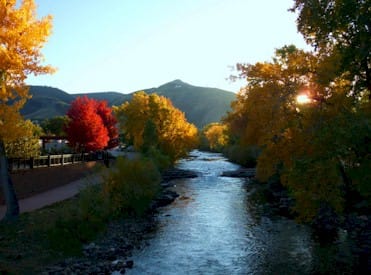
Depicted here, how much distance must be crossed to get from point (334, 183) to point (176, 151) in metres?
46.1

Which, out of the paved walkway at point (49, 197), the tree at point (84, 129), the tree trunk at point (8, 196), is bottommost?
the paved walkway at point (49, 197)

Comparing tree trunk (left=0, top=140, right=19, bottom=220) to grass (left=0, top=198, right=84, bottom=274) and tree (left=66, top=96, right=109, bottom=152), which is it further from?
tree (left=66, top=96, right=109, bottom=152)

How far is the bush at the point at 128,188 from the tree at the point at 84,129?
16820 millimetres

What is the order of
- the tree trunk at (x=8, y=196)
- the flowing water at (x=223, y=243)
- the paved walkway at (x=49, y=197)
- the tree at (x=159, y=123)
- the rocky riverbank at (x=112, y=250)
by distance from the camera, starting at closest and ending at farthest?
the rocky riverbank at (x=112, y=250) < the flowing water at (x=223, y=243) < the tree trunk at (x=8, y=196) < the paved walkway at (x=49, y=197) < the tree at (x=159, y=123)

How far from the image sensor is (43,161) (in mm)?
33125

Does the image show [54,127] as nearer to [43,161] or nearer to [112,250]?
[43,161]

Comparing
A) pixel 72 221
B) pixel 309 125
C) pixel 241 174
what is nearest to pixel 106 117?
pixel 241 174

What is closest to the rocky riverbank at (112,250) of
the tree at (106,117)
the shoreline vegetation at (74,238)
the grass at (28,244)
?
the shoreline vegetation at (74,238)

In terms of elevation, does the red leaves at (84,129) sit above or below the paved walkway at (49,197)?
above

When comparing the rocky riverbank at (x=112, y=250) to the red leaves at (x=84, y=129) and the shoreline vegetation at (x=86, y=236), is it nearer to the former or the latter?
the shoreline vegetation at (x=86, y=236)

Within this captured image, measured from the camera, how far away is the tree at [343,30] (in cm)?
1518

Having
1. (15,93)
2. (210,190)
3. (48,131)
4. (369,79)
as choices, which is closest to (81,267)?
(15,93)

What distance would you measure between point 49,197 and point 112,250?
36.5ft

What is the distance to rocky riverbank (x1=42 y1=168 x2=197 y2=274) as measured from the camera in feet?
54.9
